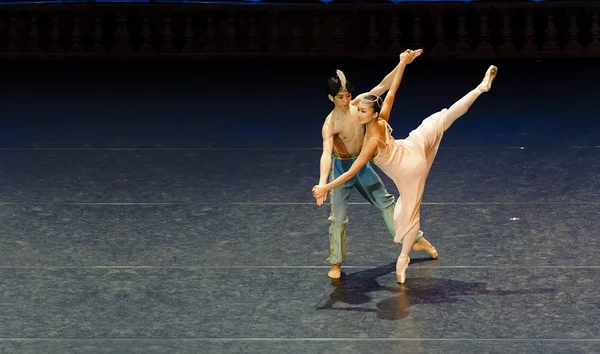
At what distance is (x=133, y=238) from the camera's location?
26.0 feet

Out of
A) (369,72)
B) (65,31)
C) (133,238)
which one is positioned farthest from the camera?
(65,31)

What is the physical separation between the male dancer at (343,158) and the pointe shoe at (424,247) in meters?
0.26

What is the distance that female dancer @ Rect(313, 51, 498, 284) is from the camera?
6.72 m

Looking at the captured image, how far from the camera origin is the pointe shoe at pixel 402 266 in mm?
7043

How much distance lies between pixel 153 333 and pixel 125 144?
4.25 metres

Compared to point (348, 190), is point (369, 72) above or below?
below

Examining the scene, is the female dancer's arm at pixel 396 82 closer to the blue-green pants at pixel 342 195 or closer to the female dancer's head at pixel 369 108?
the female dancer's head at pixel 369 108

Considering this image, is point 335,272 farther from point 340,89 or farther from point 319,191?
point 340,89

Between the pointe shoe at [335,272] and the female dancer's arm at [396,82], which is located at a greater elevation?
the female dancer's arm at [396,82]

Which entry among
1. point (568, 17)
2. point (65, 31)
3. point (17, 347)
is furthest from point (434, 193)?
point (65, 31)

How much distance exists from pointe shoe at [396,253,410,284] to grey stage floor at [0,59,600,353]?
0.21ft

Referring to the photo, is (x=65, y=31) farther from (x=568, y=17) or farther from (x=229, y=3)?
(x=568, y=17)

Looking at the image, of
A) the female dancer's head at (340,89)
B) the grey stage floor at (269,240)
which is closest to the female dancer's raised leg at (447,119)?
the grey stage floor at (269,240)

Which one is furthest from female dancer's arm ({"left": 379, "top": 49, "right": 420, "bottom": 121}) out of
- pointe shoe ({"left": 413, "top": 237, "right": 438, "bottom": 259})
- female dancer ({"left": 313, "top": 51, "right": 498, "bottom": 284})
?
pointe shoe ({"left": 413, "top": 237, "right": 438, "bottom": 259})
